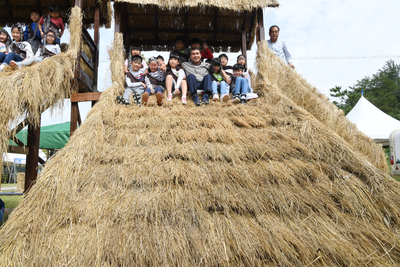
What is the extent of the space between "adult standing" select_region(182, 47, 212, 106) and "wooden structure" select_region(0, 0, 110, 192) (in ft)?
5.63

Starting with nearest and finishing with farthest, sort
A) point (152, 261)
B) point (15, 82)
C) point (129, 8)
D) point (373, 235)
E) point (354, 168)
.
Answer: point (152, 261) < point (373, 235) < point (354, 168) < point (15, 82) < point (129, 8)

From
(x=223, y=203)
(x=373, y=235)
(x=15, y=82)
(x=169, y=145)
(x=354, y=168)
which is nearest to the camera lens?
(x=373, y=235)

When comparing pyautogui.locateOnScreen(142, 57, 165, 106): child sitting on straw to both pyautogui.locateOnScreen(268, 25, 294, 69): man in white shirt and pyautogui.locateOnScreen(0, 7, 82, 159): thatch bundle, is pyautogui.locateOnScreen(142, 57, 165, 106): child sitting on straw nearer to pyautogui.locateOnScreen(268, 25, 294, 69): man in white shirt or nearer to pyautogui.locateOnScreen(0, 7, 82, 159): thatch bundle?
pyautogui.locateOnScreen(0, 7, 82, 159): thatch bundle

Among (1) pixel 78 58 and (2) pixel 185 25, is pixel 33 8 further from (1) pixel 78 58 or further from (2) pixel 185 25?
(2) pixel 185 25

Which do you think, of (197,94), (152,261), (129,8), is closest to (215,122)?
(197,94)

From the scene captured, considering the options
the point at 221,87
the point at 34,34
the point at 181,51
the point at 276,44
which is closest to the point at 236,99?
the point at 221,87

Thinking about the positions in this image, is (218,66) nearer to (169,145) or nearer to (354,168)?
(169,145)

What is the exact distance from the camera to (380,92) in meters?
38.2

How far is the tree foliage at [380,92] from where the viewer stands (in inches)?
1329

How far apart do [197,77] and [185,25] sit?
231cm

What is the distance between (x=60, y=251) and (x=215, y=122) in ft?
7.14

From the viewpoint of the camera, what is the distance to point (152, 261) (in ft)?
6.01

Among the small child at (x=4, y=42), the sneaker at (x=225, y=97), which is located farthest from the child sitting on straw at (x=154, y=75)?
the small child at (x=4, y=42)


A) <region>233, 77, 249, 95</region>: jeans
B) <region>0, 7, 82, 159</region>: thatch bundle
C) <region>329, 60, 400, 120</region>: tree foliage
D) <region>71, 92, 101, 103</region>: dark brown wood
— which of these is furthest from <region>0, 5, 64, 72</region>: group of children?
<region>329, 60, 400, 120</region>: tree foliage
